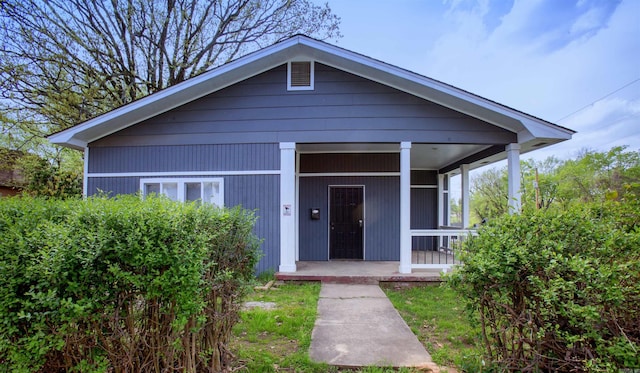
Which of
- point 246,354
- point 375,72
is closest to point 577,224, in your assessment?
point 246,354

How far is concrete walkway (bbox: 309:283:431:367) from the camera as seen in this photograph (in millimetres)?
2933

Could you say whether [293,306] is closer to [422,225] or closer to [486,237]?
[486,237]

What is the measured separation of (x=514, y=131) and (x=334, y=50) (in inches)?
166

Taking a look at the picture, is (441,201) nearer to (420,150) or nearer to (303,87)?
(420,150)

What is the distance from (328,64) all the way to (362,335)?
17.5ft

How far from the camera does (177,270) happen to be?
177 centimetres

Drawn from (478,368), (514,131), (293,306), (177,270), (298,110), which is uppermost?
(298,110)

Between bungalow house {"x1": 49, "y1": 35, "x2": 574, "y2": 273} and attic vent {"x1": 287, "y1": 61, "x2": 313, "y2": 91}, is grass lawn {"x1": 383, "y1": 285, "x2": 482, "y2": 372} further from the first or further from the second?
attic vent {"x1": 287, "y1": 61, "x2": 313, "y2": 91}

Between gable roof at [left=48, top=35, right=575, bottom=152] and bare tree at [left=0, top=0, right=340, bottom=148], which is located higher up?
bare tree at [left=0, top=0, right=340, bottom=148]

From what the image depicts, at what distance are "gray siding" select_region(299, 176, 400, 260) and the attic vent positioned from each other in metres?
2.67

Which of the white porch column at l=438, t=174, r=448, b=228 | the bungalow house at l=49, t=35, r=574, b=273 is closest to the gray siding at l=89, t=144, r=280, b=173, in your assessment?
the bungalow house at l=49, t=35, r=574, b=273

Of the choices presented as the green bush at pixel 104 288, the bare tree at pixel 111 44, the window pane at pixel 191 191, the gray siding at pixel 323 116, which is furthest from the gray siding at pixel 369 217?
the bare tree at pixel 111 44

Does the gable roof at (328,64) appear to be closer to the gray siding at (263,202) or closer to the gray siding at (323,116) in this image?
the gray siding at (323,116)

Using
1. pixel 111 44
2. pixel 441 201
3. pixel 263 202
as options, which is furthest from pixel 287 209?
pixel 111 44
